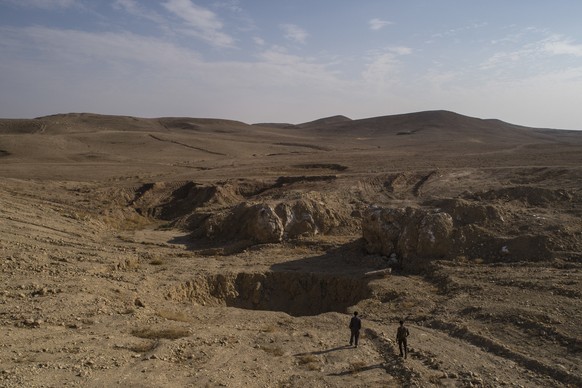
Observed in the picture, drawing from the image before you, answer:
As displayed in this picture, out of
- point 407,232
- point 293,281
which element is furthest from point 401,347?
point 407,232

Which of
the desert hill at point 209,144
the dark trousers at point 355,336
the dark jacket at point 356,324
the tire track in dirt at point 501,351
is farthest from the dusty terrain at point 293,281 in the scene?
the desert hill at point 209,144

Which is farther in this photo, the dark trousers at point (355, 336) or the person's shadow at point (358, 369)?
the dark trousers at point (355, 336)

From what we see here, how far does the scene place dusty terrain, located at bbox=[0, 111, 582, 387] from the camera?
30.1ft

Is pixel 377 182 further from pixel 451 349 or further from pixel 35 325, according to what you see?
pixel 35 325

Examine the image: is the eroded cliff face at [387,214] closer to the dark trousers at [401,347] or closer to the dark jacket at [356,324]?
the dark jacket at [356,324]

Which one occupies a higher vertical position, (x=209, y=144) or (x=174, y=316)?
(x=209, y=144)

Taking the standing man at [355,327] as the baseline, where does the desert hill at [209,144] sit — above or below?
above

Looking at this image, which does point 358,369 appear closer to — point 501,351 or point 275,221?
point 501,351

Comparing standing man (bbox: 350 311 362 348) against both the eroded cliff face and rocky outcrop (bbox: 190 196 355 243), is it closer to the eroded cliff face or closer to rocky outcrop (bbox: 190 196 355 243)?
the eroded cliff face

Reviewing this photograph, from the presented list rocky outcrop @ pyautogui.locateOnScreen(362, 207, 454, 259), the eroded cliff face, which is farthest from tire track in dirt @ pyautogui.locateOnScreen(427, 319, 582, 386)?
the eroded cliff face

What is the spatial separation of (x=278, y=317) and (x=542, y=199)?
1286 centimetres

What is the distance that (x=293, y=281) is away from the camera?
16.4 m

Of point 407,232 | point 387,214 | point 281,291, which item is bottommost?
point 281,291

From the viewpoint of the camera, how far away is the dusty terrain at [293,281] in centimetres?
918
